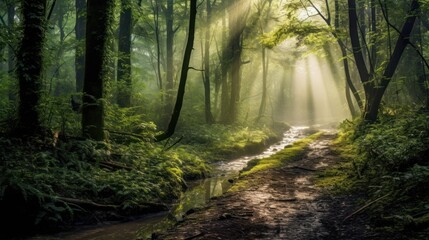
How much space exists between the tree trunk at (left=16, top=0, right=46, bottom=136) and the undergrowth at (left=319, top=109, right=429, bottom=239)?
7.46 m

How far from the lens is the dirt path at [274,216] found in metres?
5.12

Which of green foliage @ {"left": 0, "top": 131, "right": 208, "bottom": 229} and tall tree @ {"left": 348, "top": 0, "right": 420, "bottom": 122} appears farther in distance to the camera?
tall tree @ {"left": 348, "top": 0, "right": 420, "bottom": 122}

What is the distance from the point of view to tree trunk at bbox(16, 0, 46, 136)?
899 centimetres

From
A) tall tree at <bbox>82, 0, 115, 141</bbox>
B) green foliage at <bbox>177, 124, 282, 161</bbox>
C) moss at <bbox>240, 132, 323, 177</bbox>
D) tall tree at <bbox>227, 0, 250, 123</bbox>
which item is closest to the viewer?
tall tree at <bbox>82, 0, 115, 141</bbox>

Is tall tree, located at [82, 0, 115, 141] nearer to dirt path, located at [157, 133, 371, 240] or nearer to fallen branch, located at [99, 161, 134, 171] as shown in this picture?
fallen branch, located at [99, 161, 134, 171]

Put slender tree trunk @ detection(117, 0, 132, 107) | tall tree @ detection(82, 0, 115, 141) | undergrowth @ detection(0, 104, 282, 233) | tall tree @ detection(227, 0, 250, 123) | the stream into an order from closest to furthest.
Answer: the stream < undergrowth @ detection(0, 104, 282, 233) < tall tree @ detection(82, 0, 115, 141) < slender tree trunk @ detection(117, 0, 132, 107) < tall tree @ detection(227, 0, 250, 123)

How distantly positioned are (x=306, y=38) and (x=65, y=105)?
12.6 m

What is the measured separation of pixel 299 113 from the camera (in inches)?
2694

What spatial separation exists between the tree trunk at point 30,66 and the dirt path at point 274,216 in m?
5.23

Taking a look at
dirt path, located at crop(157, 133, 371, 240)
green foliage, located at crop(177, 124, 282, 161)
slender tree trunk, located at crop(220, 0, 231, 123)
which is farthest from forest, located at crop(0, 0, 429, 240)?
slender tree trunk, located at crop(220, 0, 231, 123)

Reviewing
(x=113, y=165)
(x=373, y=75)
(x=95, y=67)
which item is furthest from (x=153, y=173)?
(x=373, y=75)

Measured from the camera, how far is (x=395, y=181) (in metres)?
6.10

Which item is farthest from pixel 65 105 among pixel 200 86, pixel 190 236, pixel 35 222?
pixel 200 86

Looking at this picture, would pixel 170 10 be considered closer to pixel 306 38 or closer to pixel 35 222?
pixel 306 38
